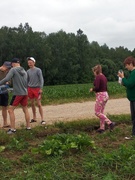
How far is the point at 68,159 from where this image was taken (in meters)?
4.79

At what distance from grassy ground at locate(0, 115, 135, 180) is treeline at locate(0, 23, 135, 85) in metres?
53.1

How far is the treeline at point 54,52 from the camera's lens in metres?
63.8

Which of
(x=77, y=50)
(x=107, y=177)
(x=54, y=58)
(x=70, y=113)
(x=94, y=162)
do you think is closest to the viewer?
(x=107, y=177)

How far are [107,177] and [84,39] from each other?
7620 centimetres

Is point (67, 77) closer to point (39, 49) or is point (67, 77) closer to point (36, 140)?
point (39, 49)

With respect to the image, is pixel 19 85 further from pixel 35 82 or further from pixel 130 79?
pixel 130 79

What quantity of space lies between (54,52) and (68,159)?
7019cm

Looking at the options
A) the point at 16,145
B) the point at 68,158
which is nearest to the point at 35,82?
the point at 16,145

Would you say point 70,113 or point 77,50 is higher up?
point 77,50

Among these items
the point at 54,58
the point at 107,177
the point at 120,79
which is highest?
the point at 54,58

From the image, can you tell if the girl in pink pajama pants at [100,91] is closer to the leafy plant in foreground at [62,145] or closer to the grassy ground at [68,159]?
the grassy ground at [68,159]

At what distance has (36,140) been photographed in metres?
6.55

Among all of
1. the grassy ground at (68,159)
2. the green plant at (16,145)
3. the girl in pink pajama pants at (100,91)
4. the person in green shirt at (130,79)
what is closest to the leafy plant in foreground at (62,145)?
the grassy ground at (68,159)

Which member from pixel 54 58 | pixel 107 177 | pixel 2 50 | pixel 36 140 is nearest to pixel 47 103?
pixel 36 140
